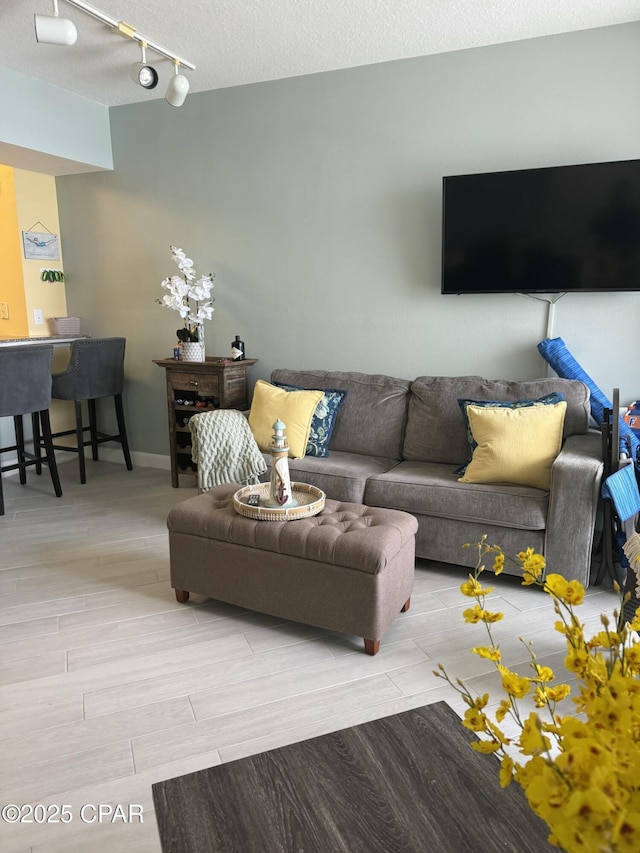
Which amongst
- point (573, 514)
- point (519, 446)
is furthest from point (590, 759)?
point (519, 446)

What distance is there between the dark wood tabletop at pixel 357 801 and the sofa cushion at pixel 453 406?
2254 mm

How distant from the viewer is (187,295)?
430cm

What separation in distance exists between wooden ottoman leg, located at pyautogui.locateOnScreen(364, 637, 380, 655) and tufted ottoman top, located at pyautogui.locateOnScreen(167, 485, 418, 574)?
0.28m

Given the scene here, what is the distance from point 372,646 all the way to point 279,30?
10.1ft

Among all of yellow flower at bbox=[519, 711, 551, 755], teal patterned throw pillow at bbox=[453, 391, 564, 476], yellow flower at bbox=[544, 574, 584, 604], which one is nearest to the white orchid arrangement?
teal patterned throw pillow at bbox=[453, 391, 564, 476]

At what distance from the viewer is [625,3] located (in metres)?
2.96

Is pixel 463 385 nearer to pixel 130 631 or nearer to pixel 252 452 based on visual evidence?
pixel 252 452

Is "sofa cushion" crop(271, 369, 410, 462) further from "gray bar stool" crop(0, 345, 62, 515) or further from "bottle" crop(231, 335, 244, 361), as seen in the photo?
"gray bar stool" crop(0, 345, 62, 515)

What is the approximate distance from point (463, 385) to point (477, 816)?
2.64m

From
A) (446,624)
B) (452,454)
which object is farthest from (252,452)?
(446,624)

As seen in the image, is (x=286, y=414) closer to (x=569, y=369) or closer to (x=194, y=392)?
(x=194, y=392)

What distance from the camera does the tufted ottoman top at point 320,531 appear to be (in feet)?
7.53

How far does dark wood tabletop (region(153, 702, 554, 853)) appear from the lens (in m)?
0.99

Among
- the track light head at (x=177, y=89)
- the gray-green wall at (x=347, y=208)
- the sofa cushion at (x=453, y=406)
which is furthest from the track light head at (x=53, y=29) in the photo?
the sofa cushion at (x=453, y=406)
